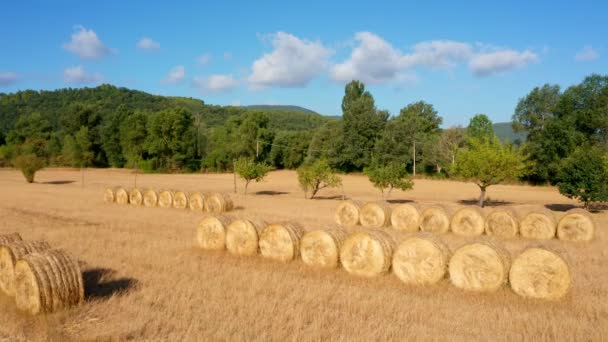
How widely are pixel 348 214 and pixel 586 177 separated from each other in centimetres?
1349

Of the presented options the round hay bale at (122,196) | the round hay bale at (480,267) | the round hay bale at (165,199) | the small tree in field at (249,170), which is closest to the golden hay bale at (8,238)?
the round hay bale at (480,267)

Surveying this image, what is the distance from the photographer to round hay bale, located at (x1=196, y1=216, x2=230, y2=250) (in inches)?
505

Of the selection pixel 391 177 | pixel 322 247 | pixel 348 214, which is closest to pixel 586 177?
pixel 391 177

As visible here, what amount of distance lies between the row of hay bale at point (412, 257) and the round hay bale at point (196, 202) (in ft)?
35.9

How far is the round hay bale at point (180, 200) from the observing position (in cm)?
2381

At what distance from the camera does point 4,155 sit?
261 feet

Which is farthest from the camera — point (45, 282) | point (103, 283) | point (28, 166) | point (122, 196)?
point (28, 166)

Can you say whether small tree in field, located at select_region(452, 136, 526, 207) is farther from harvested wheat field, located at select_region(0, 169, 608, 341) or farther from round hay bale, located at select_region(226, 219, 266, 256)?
round hay bale, located at select_region(226, 219, 266, 256)

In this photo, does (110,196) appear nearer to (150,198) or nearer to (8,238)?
(150,198)

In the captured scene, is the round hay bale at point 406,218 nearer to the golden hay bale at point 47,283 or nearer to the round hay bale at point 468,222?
the round hay bale at point 468,222

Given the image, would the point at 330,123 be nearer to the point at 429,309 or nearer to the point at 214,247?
the point at 214,247

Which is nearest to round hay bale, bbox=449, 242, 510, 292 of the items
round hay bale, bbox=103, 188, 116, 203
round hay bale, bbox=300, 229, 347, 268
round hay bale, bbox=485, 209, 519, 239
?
round hay bale, bbox=300, 229, 347, 268

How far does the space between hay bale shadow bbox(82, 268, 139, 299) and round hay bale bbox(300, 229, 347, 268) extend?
12.7 ft

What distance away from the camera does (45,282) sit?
7430 millimetres
